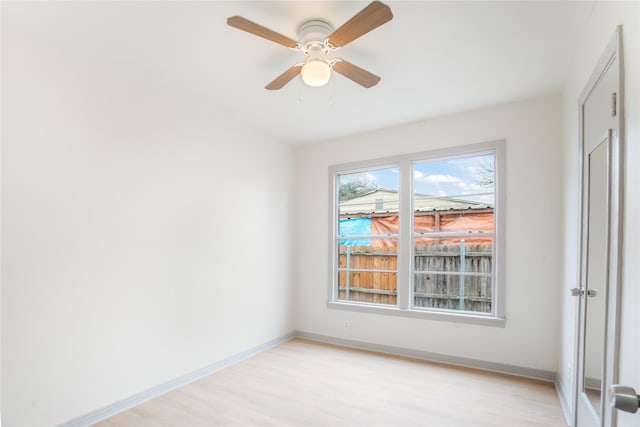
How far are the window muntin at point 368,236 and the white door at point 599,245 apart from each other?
6.82 feet

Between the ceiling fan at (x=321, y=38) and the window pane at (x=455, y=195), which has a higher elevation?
the ceiling fan at (x=321, y=38)

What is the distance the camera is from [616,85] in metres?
1.46

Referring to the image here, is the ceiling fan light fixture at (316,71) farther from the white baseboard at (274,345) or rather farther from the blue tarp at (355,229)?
the white baseboard at (274,345)

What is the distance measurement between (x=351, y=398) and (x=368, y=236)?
1955mm

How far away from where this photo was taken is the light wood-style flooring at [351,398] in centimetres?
246

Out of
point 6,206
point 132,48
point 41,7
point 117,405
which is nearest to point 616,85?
point 132,48

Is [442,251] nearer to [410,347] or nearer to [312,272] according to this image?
[410,347]

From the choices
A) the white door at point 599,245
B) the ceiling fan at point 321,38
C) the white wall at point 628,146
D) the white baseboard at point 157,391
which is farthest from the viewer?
the white baseboard at point 157,391

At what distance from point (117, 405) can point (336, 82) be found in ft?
10.2

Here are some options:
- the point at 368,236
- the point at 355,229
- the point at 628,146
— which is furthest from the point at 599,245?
the point at 355,229

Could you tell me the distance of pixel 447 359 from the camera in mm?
3525

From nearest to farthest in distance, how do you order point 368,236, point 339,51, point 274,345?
point 339,51 < point 274,345 < point 368,236

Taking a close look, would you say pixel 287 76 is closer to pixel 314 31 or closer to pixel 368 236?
pixel 314 31

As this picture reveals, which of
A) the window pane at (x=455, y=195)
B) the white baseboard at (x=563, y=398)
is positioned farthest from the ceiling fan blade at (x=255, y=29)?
the white baseboard at (x=563, y=398)
